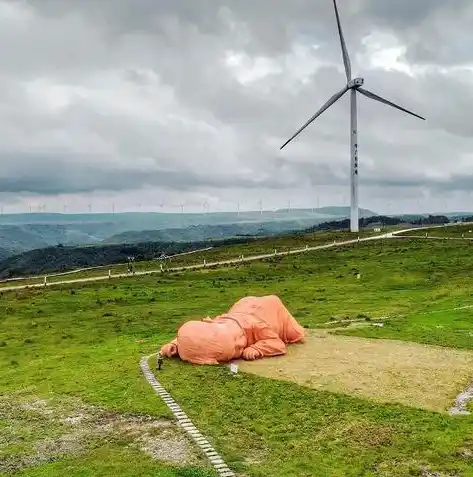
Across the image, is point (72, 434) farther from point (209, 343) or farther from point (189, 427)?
point (209, 343)

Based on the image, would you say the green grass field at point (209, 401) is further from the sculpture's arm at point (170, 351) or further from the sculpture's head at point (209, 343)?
the sculpture's head at point (209, 343)

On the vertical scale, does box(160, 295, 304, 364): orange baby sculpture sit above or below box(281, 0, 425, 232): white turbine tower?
below

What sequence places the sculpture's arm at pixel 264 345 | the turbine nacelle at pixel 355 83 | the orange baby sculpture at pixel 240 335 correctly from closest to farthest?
1. the orange baby sculpture at pixel 240 335
2. the sculpture's arm at pixel 264 345
3. the turbine nacelle at pixel 355 83

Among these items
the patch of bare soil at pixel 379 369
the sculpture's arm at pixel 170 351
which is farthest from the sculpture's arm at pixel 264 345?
the sculpture's arm at pixel 170 351

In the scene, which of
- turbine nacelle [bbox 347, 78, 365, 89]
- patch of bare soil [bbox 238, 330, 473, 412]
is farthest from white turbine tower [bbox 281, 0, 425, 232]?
patch of bare soil [bbox 238, 330, 473, 412]

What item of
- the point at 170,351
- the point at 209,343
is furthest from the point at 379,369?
the point at 170,351

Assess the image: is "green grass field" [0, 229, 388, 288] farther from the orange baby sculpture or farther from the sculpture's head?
the sculpture's head

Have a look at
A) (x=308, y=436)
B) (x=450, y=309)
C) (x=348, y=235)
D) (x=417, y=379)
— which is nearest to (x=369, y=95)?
(x=348, y=235)
